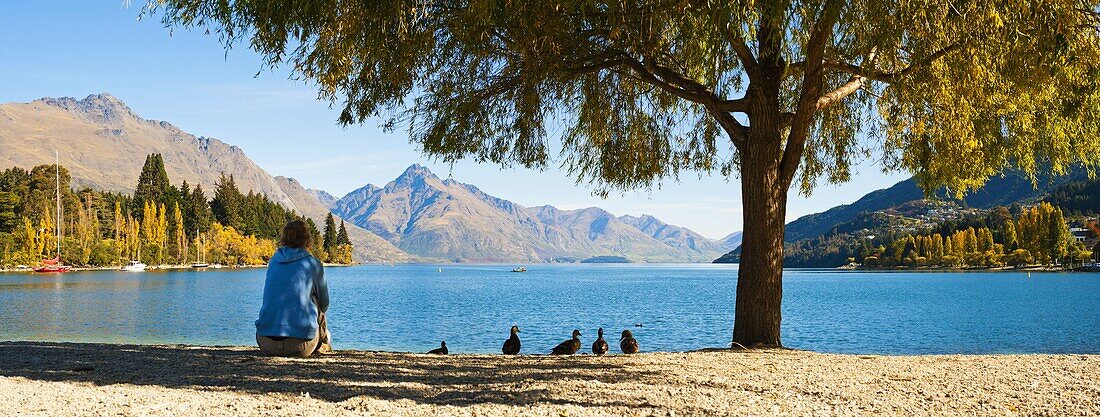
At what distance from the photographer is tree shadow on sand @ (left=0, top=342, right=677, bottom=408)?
249 inches

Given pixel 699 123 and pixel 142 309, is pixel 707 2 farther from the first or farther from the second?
pixel 142 309

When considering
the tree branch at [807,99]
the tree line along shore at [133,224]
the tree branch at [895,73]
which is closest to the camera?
the tree branch at [895,73]

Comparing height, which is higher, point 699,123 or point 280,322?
point 699,123

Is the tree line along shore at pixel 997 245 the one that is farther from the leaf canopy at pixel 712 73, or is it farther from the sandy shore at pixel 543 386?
the sandy shore at pixel 543 386

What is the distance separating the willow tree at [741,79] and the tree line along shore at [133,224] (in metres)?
86.1

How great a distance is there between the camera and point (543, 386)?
21.9ft

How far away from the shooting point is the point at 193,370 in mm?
7758

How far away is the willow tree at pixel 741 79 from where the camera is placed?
8.22 m

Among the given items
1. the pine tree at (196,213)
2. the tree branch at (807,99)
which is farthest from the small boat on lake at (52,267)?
the tree branch at (807,99)

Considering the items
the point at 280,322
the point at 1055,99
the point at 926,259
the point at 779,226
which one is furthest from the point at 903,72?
the point at 926,259

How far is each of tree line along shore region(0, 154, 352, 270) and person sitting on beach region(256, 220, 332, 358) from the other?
3523 inches

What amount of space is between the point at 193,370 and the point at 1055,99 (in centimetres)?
1208

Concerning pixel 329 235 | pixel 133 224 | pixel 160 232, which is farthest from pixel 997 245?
pixel 133 224

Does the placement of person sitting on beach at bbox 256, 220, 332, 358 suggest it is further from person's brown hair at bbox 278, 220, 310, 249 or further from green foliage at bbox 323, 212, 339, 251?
green foliage at bbox 323, 212, 339, 251
